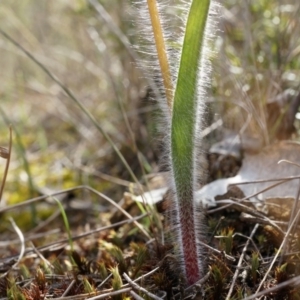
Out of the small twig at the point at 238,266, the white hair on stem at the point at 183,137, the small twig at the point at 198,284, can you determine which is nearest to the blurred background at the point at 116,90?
the white hair on stem at the point at 183,137

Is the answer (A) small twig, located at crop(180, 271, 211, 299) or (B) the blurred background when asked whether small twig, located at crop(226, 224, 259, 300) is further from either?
(B) the blurred background

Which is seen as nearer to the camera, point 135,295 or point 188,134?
point 188,134

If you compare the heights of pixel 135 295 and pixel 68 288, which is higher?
pixel 135 295

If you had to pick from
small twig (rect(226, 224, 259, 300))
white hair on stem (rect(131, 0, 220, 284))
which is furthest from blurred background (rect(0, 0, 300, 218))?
small twig (rect(226, 224, 259, 300))

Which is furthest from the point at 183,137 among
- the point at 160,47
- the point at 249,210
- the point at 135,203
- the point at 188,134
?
the point at 135,203

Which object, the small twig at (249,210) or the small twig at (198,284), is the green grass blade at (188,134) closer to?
the small twig at (198,284)

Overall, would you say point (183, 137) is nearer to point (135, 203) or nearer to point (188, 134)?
point (188, 134)

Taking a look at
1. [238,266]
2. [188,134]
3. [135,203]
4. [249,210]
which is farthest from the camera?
[135,203]
